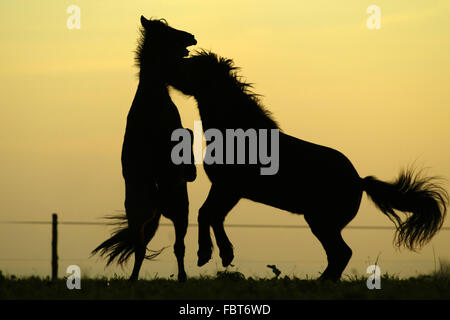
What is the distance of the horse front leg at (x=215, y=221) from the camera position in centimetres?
919

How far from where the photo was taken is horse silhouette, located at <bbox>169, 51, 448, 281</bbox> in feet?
30.2

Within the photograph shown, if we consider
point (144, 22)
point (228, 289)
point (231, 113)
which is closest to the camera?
point (228, 289)

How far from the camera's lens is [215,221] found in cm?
918

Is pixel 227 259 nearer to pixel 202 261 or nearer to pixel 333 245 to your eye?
pixel 202 261

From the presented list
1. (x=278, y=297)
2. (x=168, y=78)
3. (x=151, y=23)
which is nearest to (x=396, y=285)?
(x=278, y=297)

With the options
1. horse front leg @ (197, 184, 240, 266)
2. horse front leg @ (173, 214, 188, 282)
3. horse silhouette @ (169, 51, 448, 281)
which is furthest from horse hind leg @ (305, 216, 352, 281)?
horse front leg @ (173, 214, 188, 282)

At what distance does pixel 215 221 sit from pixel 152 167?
100 cm

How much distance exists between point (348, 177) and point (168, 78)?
8.20 feet

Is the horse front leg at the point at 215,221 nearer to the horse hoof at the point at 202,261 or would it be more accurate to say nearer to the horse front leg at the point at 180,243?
the horse hoof at the point at 202,261

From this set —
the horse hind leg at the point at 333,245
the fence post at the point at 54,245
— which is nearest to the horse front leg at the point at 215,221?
the horse hind leg at the point at 333,245

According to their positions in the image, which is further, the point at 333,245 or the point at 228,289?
the point at 333,245

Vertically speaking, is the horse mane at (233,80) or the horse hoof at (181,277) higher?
the horse mane at (233,80)

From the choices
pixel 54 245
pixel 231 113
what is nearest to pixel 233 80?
pixel 231 113

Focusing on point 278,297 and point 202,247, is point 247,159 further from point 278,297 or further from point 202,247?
point 278,297
